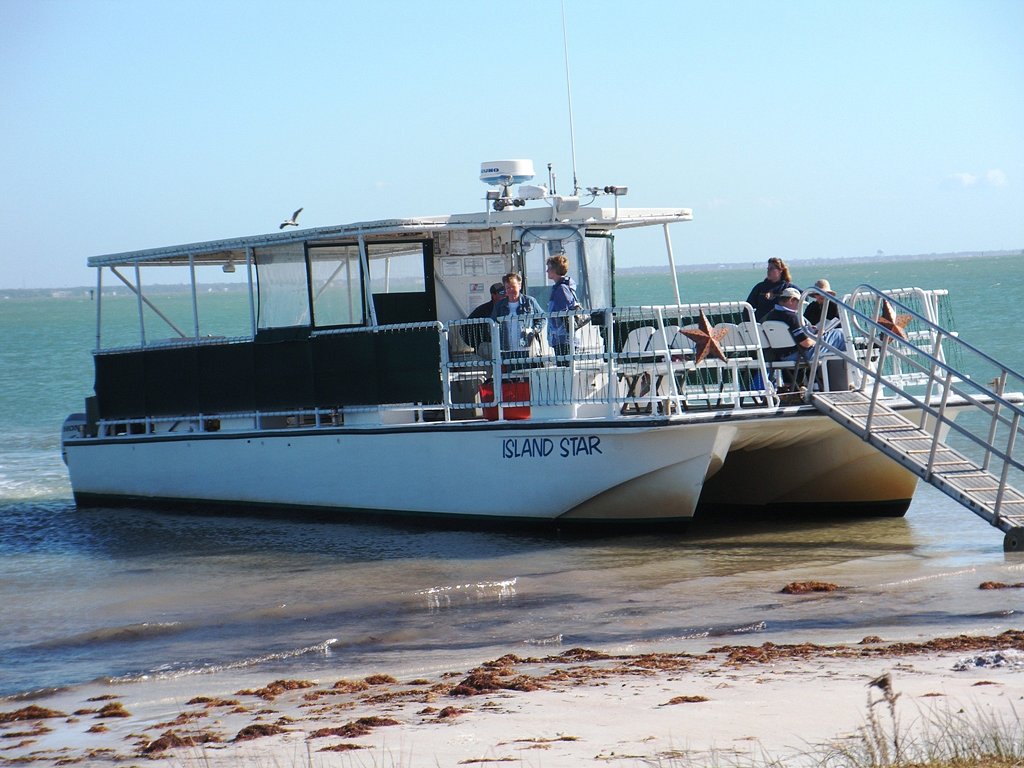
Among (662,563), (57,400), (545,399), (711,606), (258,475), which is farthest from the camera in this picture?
(57,400)

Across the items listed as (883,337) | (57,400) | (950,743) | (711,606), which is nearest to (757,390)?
(883,337)

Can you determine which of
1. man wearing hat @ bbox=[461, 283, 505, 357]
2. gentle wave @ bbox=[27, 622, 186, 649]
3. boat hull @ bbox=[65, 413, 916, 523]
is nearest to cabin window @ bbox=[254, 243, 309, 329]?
boat hull @ bbox=[65, 413, 916, 523]

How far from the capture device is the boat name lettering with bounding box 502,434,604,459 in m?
13.0

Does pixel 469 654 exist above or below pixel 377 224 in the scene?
below

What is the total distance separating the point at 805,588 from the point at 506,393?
4.13 metres

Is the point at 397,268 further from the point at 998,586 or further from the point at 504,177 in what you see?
the point at 998,586

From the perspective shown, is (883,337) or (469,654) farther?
(883,337)

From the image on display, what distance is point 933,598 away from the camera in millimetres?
9828

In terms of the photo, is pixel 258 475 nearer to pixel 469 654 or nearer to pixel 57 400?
pixel 469 654

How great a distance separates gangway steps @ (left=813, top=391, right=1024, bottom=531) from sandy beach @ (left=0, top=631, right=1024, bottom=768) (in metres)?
3.39

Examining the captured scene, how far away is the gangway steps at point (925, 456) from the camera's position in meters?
11.4

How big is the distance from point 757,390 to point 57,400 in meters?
32.5

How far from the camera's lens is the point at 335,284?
1538cm

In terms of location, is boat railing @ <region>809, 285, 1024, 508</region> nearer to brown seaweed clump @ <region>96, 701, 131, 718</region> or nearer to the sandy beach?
the sandy beach
